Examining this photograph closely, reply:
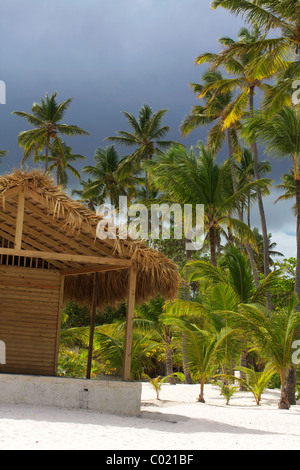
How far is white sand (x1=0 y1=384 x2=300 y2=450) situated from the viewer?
5.20 meters

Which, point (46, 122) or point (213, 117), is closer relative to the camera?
point (213, 117)

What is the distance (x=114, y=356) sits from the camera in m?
12.1

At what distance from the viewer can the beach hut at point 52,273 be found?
798cm

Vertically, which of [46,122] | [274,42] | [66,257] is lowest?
[66,257]

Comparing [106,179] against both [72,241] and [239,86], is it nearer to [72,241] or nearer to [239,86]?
[239,86]

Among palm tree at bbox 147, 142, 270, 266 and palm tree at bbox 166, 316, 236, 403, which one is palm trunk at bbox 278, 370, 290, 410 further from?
palm tree at bbox 147, 142, 270, 266

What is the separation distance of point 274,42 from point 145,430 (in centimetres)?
1102

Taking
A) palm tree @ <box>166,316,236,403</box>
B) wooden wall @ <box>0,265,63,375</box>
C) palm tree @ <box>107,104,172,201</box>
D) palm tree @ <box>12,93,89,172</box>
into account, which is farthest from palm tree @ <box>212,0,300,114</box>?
palm tree @ <box>12,93,89,172</box>

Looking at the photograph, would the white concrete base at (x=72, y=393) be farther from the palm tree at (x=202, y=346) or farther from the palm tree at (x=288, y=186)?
the palm tree at (x=288, y=186)

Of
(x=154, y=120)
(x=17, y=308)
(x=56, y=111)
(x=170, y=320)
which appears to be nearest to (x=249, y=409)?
(x=170, y=320)

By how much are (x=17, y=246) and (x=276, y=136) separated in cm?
905

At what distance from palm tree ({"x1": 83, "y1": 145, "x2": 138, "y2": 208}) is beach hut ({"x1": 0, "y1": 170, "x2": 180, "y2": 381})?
88.9ft

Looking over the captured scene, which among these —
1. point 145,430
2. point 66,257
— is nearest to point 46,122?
point 66,257

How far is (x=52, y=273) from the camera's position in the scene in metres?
9.70
